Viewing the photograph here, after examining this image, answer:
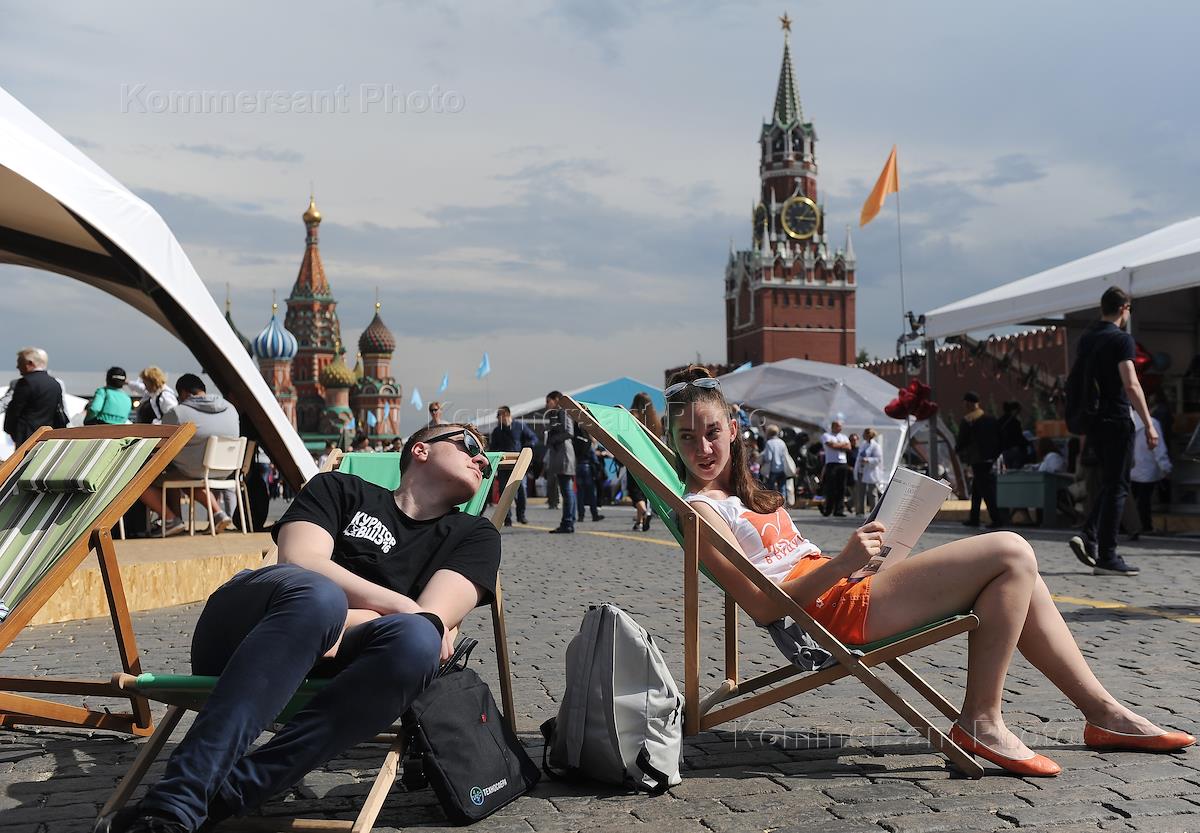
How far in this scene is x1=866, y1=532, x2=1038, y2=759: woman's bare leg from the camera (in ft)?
9.72

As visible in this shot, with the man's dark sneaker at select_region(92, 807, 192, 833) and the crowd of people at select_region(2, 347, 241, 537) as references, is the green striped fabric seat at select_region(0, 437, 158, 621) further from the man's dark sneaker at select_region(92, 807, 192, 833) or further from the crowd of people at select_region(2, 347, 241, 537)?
the crowd of people at select_region(2, 347, 241, 537)

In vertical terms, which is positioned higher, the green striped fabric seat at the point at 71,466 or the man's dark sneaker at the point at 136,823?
the green striped fabric seat at the point at 71,466

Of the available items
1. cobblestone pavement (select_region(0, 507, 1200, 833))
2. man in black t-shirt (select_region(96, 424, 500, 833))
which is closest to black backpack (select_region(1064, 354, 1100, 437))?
cobblestone pavement (select_region(0, 507, 1200, 833))

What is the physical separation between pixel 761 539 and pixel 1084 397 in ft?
16.7

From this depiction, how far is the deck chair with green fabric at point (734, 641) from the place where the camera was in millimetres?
2932

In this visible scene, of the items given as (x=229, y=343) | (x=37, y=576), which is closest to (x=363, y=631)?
(x=37, y=576)

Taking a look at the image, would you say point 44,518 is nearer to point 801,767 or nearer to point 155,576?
point 801,767

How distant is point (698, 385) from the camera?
3.38 m

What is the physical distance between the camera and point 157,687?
2.57 m

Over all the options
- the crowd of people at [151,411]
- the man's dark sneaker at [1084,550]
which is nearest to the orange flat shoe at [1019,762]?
the man's dark sneaker at [1084,550]

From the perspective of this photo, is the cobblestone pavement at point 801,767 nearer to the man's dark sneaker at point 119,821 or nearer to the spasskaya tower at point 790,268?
the man's dark sneaker at point 119,821

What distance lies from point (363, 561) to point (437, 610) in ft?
1.00

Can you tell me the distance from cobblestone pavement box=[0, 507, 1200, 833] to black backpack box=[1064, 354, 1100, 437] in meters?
1.99

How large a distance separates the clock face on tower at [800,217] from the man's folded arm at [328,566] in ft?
363
